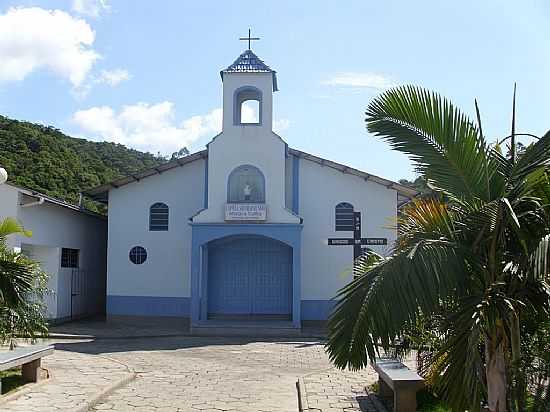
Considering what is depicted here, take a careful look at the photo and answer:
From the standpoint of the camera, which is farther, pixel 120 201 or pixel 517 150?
pixel 120 201

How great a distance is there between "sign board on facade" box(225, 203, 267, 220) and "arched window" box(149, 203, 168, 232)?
2808mm

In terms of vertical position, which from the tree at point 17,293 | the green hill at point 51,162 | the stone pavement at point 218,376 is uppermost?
the green hill at point 51,162

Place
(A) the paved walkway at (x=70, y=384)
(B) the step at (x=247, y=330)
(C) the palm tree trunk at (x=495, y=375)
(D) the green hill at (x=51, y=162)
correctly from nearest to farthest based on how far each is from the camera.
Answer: (C) the palm tree trunk at (x=495, y=375), (A) the paved walkway at (x=70, y=384), (B) the step at (x=247, y=330), (D) the green hill at (x=51, y=162)

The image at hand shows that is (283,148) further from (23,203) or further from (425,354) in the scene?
(425,354)

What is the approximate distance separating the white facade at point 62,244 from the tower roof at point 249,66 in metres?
6.56

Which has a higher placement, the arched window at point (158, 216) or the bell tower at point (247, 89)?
the bell tower at point (247, 89)

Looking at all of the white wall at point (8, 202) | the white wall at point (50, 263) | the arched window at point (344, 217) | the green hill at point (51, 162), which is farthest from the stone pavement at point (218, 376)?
the green hill at point (51, 162)

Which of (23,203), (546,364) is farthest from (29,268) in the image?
(23,203)

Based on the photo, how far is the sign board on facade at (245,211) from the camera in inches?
767

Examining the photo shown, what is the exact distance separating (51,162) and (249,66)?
55.1 ft

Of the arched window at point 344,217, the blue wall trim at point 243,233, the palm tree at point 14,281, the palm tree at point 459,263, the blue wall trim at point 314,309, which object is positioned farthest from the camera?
the arched window at point 344,217

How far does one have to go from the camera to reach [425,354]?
7.92 meters

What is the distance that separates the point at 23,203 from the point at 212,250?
5.90m

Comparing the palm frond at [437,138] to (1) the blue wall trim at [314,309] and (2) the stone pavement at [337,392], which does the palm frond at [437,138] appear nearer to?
(2) the stone pavement at [337,392]
